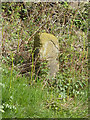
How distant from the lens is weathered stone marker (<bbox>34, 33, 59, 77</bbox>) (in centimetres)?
450

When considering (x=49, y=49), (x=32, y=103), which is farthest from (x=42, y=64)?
(x=32, y=103)

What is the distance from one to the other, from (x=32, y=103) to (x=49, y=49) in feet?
4.98

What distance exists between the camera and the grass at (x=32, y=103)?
127 inches

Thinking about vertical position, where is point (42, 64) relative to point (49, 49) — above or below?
below

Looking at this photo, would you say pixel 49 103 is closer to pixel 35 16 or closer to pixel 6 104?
pixel 6 104

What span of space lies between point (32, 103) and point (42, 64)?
1.24 m

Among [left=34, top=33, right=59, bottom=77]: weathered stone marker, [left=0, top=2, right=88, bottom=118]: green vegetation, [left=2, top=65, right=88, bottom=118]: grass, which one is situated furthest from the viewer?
[left=34, top=33, right=59, bottom=77]: weathered stone marker

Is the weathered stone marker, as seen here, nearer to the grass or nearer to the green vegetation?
the green vegetation

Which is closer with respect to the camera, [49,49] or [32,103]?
[32,103]

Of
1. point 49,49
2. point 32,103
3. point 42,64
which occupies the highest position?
point 49,49

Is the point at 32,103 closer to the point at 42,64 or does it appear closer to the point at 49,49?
the point at 42,64

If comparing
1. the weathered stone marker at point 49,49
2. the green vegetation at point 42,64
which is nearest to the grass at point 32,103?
the green vegetation at point 42,64

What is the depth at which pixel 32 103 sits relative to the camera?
3492 mm

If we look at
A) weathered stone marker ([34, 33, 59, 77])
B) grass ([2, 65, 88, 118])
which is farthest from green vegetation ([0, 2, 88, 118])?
weathered stone marker ([34, 33, 59, 77])
